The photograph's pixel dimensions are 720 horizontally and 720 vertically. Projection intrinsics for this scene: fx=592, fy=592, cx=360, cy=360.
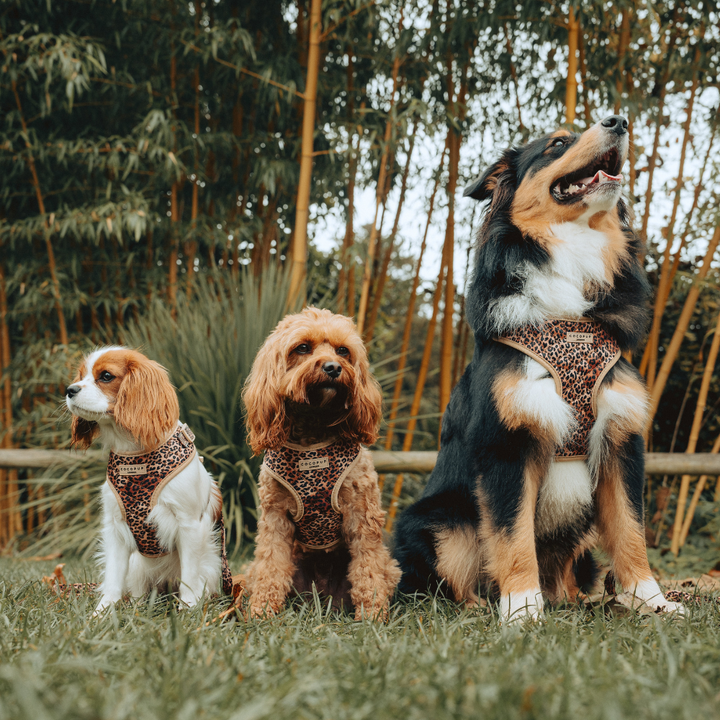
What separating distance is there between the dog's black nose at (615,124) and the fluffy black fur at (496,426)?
0.16 metres

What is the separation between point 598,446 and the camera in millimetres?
1885

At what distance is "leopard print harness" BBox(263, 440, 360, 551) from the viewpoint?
2043mm

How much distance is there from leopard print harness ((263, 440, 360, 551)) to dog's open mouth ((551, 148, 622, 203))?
1.15 meters

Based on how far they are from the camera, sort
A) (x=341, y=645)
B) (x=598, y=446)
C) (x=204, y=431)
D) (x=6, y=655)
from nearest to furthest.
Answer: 1. (x=6, y=655)
2. (x=341, y=645)
3. (x=598, y=446)
4. (x=204, y=431)

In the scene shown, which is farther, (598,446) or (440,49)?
(440,49)

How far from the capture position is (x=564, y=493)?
6.24 feet

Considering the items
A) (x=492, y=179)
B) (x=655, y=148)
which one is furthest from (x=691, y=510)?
(x=492, y=179)

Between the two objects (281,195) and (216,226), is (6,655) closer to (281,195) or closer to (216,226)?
(216,226)

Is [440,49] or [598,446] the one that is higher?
[440,49]

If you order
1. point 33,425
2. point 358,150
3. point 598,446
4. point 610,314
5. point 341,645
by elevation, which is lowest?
point 33,425

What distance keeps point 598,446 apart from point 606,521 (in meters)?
0.27

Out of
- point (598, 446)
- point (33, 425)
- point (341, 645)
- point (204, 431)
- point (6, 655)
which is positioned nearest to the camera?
point (6, 655)

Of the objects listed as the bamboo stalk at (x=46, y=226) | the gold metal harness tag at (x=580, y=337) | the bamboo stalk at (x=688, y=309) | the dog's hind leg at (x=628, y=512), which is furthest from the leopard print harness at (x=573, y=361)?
the bamboo stalk at (x=46, y=226)

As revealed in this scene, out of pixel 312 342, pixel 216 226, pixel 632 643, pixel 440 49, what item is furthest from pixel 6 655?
pixel 440 49
